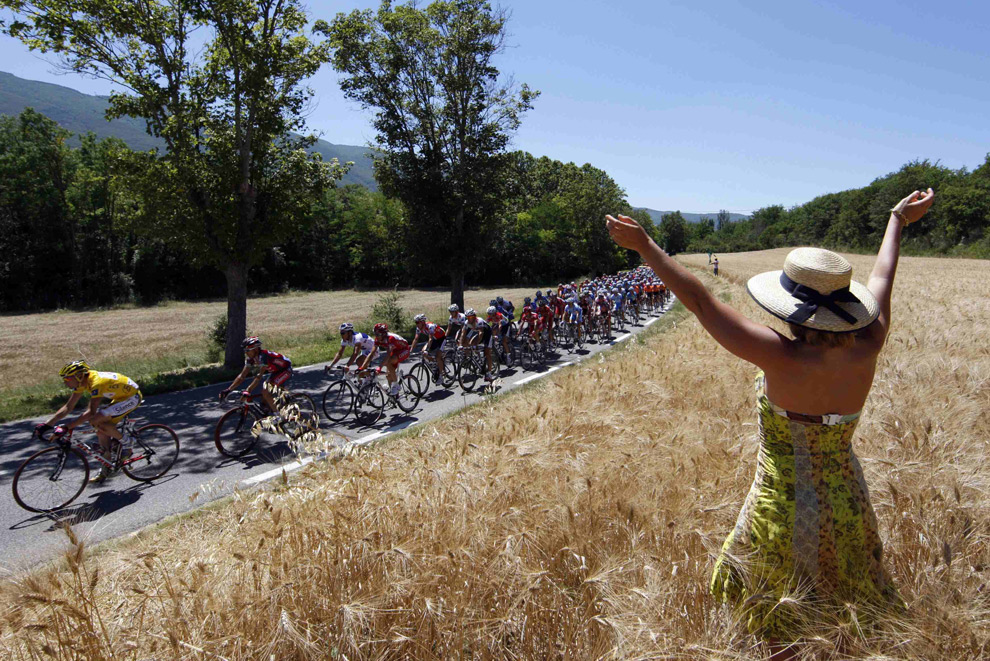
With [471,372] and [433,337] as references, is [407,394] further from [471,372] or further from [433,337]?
[471,372]

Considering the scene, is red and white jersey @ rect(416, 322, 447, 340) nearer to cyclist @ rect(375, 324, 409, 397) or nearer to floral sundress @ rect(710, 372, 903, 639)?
cyclist @ rect(375, 324, 409, 397)

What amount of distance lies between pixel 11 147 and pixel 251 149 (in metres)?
53.3

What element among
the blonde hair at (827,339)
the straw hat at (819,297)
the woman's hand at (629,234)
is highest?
the woman's hand at (629,234)

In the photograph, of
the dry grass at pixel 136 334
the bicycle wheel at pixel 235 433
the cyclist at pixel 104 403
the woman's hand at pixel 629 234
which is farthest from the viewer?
the dry grass at pixel 136 334

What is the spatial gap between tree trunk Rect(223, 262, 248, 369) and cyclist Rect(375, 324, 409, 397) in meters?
6.01

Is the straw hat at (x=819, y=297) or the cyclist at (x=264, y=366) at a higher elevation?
the straw hat at (x=819, y=297)

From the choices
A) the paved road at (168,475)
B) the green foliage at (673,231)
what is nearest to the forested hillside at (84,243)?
the paved road at (168,475)

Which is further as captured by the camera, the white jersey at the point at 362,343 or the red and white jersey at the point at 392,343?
the red and white jersey at the point at 392,343

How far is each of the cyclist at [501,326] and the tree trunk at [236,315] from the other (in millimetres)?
6710

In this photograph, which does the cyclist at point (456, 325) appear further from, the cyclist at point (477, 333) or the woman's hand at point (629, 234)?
the woman's hand at point (629, 234)

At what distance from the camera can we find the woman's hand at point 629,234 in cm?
213

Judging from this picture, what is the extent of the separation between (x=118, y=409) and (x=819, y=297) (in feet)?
27.4

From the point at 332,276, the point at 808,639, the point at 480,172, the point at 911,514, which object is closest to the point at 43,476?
the point at 808,639

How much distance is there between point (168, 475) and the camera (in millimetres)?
7410
